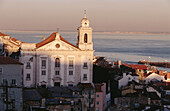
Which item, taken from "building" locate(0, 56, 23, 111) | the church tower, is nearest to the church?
the church tower

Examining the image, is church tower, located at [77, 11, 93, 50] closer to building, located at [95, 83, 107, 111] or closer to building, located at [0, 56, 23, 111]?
building, located at [95, 83, 107, 111]

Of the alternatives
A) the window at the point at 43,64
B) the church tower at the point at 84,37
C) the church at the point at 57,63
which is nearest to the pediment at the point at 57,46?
the church at the point at 57,63

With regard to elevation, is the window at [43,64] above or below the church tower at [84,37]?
below

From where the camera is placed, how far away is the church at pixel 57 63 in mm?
45969

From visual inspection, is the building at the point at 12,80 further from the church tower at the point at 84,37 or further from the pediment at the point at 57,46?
the church tower at the point at 84,37

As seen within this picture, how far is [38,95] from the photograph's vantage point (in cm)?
3544

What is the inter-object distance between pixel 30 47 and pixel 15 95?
14215 millimetres

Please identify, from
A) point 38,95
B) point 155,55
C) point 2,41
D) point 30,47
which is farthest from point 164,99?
point 155,55

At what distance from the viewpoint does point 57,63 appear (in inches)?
1834

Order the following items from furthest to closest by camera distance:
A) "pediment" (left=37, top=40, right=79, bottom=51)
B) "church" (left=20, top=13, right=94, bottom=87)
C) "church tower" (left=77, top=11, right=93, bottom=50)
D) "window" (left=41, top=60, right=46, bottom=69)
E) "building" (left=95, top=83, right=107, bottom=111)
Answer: "church tower" (left=77, top=11, right=93, bottom=50) < "window" (left=41, top=60, right=46, bottom=69) < "pediment" (left=37, top=40, right=79, bottom=51) < "church" (left=20, top=13, right=94, bottom=87) < "building" (left=95, top=83, right=107, bottom=111)

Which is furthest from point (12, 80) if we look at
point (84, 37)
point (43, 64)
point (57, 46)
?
point (84, 37)

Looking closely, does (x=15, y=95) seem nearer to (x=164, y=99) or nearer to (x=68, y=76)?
(x=68, y=76)

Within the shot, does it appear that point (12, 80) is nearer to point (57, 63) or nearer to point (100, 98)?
point (100, 98)

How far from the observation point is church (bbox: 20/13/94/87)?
151 feet
